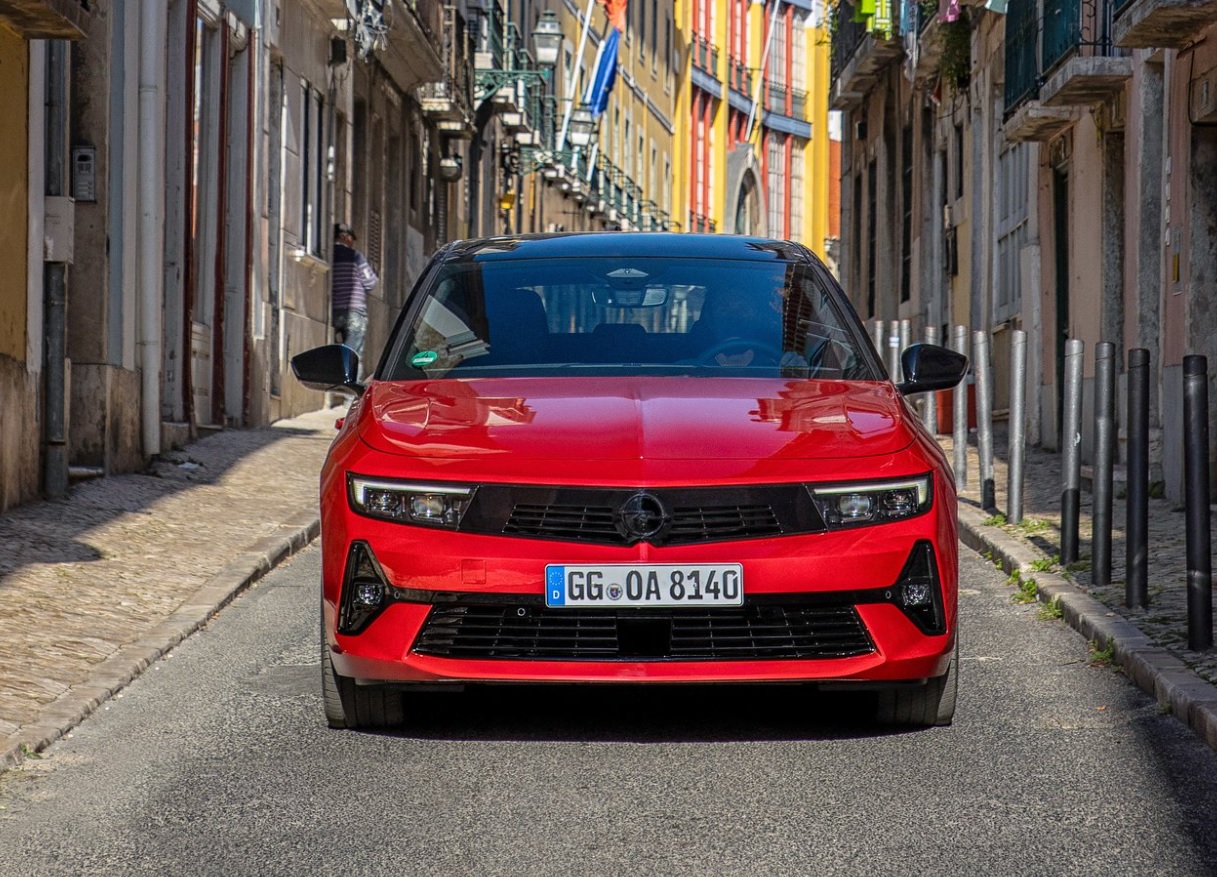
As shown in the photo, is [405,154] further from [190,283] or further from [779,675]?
[779,675]

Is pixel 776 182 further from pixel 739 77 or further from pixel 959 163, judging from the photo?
pixel 959 163

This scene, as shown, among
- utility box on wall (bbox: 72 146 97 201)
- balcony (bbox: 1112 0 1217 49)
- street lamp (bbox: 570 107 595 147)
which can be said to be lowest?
utility box on wall (bbox: 72 146 97 201)

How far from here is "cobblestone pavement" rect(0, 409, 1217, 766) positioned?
6.98 m

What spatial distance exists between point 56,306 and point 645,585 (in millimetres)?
8238

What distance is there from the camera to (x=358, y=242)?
91.1ft

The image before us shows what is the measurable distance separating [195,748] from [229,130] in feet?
47.7

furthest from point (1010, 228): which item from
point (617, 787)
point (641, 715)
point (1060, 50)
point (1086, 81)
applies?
point (617, 787)

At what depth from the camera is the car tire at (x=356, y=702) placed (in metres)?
6.23

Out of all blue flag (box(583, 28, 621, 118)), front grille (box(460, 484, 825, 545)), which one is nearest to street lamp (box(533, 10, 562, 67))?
blue flag (box(583, 28, 621, 118))

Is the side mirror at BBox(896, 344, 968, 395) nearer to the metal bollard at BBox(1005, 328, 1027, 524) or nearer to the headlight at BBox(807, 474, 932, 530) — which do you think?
the headlight at BBox(807, 474, 932, 530)

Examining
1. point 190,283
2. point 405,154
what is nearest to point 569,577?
point 190,283

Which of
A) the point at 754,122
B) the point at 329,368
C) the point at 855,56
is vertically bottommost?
the point at 329,368

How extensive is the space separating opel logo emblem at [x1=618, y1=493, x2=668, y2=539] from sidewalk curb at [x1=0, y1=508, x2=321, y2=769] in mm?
1805

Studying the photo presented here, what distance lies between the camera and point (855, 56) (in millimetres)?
34219
